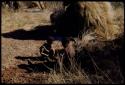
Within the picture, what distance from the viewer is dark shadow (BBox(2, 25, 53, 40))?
→ 32.7 ft

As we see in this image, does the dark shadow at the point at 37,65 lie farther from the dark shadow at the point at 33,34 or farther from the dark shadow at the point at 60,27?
the dark shadow at the point at 33,34

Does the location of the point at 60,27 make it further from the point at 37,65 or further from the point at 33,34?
the point at 37,65

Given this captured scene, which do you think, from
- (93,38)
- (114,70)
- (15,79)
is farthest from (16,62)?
(114,70)

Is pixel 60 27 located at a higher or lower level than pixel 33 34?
higher

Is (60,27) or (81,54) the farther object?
(60,27)

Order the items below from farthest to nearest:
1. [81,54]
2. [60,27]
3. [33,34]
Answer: [33,34] → [60,27] → [81,54]

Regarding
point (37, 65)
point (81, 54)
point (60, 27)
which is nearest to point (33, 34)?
point (60, 27)

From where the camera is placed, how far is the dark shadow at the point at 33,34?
9.97m

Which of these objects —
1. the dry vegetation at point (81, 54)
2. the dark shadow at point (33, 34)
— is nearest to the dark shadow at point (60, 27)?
the dark shadow at point (33, 34)

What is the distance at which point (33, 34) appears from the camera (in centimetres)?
Result: 1041

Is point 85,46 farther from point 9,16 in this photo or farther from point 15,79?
point 9,16

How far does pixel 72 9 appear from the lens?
9.23 metres

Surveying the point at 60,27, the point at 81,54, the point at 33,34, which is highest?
the point at 81,54

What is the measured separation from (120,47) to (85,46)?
3.14 ft
